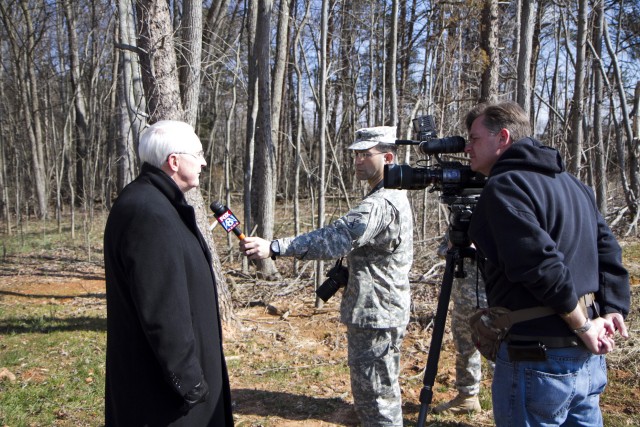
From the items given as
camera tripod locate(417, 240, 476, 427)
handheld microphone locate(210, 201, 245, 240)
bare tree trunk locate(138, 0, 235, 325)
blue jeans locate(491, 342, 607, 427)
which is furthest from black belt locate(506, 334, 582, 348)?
bare tree trunk locate(138, 0, 235, 325)

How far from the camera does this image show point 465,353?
4059 mm

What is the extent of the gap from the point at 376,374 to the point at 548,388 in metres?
1.31

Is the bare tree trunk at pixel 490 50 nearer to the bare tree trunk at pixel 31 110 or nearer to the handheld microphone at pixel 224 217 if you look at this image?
the handheld microphone at pixel 224 217

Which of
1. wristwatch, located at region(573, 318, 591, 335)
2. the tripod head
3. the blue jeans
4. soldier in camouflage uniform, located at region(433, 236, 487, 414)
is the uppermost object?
the tripod head

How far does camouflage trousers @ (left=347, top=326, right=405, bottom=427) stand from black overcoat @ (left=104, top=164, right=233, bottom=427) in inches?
45.4

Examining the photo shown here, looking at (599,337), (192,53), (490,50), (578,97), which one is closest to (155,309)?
(599,337)

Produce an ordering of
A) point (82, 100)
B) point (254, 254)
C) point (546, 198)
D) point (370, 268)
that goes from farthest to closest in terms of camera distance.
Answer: point (82, 100) < point (370, 268) < point (254, 254) < point (546, 198)

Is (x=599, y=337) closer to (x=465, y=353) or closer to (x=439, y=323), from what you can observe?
(x=439, y=323)

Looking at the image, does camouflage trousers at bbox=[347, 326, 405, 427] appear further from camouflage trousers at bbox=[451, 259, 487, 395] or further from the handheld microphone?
the handheld microphone

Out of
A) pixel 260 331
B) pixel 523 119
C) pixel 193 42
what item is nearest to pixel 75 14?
pixel 193 42

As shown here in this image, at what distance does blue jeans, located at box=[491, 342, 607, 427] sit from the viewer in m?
2.12

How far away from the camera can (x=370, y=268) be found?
3281mm

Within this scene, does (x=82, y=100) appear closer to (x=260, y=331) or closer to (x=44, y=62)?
(x=44, y=62)

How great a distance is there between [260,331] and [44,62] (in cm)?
2157
